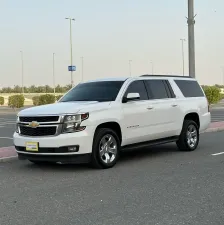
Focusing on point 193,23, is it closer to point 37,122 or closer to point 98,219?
point 37,122

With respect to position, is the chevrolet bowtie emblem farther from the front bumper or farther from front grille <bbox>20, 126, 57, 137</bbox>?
the front bumper

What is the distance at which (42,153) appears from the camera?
7.98 m

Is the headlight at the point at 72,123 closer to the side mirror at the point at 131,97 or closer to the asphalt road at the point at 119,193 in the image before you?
the asphalt road at the point at 119,193

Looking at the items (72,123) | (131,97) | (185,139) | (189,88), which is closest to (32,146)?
(72,123)

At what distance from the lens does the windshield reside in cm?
907

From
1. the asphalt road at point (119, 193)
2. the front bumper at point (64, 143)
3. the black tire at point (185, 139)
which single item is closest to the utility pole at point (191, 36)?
the black tire at point (185, 139)

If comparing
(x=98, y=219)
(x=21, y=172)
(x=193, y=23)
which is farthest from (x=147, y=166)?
(x=193, y=23)

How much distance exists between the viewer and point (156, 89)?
33.1 feet

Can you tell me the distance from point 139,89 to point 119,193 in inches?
146

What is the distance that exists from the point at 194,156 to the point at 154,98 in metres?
1.64

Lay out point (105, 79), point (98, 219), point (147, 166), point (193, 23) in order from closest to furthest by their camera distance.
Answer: point (98, 219), point (147, 166), point (105, 79), point (193, 23)

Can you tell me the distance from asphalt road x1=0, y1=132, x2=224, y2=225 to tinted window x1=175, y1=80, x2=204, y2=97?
2069 millimetres

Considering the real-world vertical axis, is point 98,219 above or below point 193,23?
below

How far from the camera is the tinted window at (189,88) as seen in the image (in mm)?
10977
